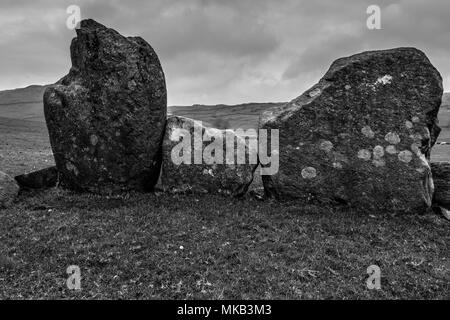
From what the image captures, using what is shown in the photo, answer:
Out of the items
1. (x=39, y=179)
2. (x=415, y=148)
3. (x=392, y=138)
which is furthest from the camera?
(x=39, y=179)

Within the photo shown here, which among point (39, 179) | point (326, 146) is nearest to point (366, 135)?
point (326, 146)

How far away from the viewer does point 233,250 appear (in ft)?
44.1

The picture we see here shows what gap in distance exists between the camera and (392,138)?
18109 mm

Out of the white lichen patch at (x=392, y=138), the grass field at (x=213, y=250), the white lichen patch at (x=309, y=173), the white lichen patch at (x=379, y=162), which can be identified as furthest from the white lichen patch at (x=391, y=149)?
the white lichen patch at (x=309, y=173)

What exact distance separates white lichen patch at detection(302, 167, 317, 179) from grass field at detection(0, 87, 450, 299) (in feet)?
5.32

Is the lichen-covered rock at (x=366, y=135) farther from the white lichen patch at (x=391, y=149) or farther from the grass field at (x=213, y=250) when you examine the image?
the grass field at (x=213, y=250)

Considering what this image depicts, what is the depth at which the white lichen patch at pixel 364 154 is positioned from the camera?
716 inches

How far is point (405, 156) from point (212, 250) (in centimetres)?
1029

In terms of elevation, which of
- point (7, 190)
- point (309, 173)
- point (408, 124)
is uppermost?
point (408, 124)

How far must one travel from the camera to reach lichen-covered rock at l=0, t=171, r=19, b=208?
703 inches

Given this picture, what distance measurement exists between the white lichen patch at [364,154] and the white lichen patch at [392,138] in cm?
105

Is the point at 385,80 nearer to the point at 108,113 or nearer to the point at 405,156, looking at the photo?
the point at 405,156
